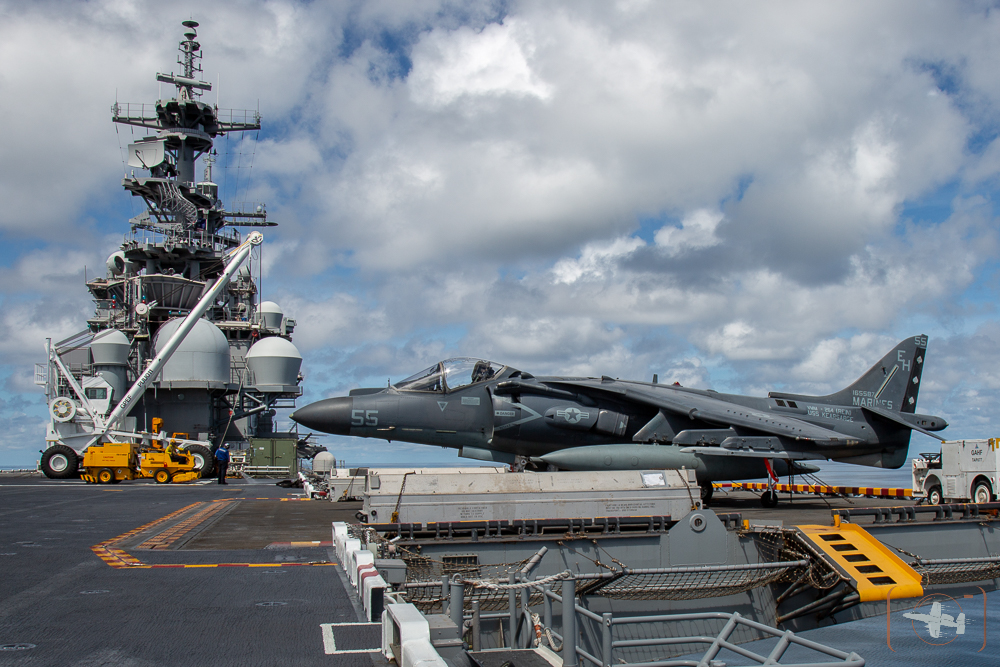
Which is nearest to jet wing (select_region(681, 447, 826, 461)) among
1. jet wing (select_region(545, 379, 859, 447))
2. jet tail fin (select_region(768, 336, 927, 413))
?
jet wing (select_region(545, 379, 859, 447))

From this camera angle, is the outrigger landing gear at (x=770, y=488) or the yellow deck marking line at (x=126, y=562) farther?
the outrigger landing gear at (x=770, y=488)

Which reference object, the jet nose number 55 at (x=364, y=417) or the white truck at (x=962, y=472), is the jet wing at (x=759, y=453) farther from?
the white truck at (x=962, y=472)

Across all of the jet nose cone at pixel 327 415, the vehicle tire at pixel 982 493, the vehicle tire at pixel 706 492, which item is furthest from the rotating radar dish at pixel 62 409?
the vehicle tire at pixel 982 493

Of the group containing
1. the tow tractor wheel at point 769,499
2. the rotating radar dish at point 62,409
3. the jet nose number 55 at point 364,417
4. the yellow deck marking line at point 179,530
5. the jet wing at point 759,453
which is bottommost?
the yellow deck marking line at point 179,530

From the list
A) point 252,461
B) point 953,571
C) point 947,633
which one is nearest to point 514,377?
point 953,571

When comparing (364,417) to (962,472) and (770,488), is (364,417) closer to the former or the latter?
(770,488)

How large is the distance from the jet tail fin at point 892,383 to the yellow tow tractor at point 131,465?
30.9m

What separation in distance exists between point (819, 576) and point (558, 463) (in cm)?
536

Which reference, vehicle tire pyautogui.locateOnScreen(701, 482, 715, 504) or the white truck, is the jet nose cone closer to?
vehicle tire pyautogui.locateOnScreen(701, 482, 715, 504)

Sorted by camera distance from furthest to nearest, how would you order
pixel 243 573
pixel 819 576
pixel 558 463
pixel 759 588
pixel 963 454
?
1. pixel 963 454
2. pixel 558 463
3. pixel 759 588
4. pixel 819 576
5. pixel 243 573

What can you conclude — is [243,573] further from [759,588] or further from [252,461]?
[252,461]

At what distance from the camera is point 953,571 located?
39.8 feet

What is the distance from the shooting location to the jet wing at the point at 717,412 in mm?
15781

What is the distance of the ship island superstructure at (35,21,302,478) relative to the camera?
4378cm
